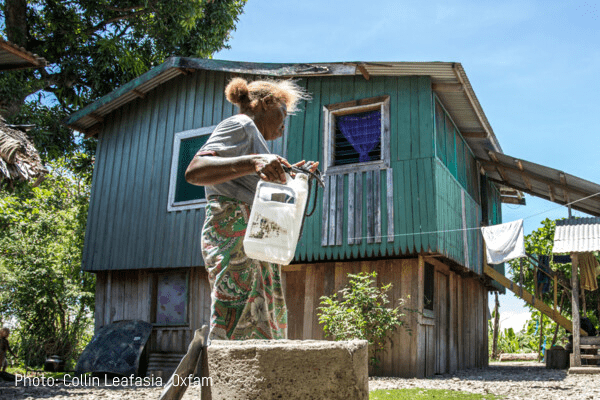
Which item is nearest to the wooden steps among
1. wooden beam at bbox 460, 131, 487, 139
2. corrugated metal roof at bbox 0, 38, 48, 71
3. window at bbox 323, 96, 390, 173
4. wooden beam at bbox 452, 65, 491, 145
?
window at bbox 323, 96, 390, 173

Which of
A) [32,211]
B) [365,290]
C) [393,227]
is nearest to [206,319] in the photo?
[365,290]

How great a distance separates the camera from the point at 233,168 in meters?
2.67

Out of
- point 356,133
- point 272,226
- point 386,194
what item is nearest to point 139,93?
point 356,133

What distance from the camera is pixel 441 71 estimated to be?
33.1ft

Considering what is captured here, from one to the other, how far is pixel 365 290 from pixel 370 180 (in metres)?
1.99

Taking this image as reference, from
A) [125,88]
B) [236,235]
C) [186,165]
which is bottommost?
[236,235]

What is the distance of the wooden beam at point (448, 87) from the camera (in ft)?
34.6

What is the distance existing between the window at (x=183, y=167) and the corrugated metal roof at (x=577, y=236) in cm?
762

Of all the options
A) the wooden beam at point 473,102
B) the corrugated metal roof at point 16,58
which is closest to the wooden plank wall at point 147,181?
the corrugated metal roof at point 16,58

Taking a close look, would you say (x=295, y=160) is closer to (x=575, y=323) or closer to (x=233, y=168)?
(x=575, y=323)

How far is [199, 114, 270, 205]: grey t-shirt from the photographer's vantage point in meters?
2.79

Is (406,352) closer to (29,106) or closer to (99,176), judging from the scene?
(99,176)

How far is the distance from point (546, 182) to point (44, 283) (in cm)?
1382

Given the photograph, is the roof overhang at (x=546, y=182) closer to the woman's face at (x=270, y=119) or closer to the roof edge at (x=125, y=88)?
the roof edge at (x=125, y=88)
